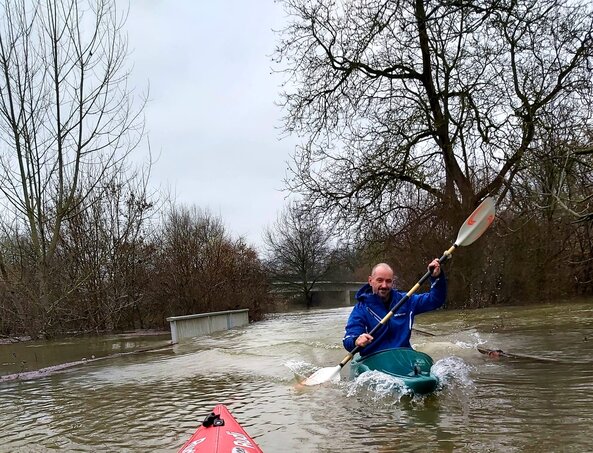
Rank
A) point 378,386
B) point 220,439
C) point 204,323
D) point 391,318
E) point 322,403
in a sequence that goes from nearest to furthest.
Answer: point 220,439, point 378,386, point 322,403, point 391,318, point 204,323

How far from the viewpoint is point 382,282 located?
5676mm

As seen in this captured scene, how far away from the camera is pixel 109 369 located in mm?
9008

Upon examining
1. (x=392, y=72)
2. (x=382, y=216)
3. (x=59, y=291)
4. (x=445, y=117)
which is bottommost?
(x=59, y=291)

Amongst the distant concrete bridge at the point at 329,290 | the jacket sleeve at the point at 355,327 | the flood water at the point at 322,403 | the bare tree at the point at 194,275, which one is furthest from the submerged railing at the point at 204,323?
the distant concrete bridge at the point at 329,290

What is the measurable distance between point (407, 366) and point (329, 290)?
3808 centimetres

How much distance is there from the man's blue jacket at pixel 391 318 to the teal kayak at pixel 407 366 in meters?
0.27

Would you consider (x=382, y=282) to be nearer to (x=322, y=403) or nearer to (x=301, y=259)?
(x=322, y=403)

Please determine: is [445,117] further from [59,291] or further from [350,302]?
[350,302]

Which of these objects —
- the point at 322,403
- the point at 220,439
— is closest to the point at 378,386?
the point at 322,403

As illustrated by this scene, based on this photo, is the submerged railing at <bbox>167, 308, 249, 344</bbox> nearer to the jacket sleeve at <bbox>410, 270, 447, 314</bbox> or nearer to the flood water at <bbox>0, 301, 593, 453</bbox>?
the flood water at <bbox>0, 301, 593, 453</bbox>

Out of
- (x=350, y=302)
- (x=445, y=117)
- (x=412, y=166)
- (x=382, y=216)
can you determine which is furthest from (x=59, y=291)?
(x=350, y=302)

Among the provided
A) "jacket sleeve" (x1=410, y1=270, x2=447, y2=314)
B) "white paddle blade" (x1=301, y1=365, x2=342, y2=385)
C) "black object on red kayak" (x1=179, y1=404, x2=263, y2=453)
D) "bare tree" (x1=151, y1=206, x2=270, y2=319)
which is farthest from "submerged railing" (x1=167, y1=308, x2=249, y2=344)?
"black object on red kayak" (x1=179, y1=404, x2=263, y2=453)

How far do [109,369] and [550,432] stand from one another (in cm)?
714

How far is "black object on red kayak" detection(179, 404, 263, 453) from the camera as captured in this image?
2564 millimetres
